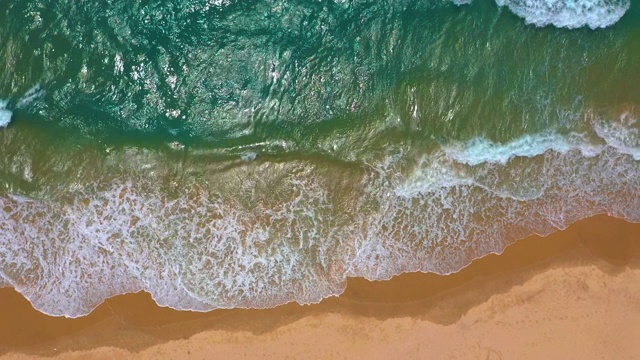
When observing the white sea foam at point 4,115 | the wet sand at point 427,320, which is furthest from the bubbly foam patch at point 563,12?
the white sea foam at point 4,115

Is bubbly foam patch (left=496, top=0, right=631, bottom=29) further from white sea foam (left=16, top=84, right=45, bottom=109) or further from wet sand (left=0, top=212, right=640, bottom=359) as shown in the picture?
white sea foam (left=16, top=84, right=45, bottom=109)

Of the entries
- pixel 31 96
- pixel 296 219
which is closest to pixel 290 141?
pixel 296 219

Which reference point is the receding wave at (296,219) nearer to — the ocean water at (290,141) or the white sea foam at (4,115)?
the ocean water at (290,141)

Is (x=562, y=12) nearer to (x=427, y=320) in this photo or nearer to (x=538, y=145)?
(x=538, y=145)

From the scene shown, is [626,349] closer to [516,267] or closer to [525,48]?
[516,267]

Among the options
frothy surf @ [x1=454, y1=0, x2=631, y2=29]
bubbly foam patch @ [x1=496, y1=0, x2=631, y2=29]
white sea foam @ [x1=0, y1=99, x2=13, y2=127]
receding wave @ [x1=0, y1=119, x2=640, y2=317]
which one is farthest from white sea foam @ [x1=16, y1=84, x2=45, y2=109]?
bubbly foam patch @ [x1=496, y1=0, x2=631, y2=29]

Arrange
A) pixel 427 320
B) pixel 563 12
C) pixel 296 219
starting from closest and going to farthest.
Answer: pixel 427 320, pixel 296 219, pixel 563 12

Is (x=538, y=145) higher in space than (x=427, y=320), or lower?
higher
